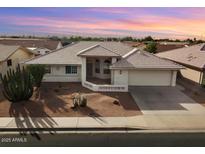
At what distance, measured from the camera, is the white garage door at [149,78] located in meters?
20.4

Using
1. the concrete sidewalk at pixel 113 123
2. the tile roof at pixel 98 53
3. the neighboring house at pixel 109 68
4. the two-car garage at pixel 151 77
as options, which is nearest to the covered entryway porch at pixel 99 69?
the neighboring house at pixel 109 68

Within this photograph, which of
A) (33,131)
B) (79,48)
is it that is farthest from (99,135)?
(79,48)

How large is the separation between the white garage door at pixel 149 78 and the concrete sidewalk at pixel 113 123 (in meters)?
8.31

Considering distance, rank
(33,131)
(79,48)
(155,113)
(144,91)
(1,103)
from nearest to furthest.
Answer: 1. (33,131)
2. (155,113)
3. (1,103)
4. (144,91)
5. (79,48)

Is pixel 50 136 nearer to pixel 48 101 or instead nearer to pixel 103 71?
pixel 48 101

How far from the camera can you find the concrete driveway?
13.7 metres

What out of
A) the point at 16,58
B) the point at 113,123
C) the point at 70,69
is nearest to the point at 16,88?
the point at 113,123

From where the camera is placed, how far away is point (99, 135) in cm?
1027

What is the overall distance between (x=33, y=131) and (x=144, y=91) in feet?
35.2

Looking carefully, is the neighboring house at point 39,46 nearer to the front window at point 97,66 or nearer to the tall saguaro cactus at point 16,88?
the front window at point 97,66

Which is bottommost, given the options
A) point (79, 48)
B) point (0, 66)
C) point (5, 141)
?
point (5, 141)

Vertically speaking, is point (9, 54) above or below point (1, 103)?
above

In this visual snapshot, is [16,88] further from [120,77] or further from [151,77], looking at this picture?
[151,77]

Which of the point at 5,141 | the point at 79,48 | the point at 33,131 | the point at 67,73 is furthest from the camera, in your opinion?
the point at 79,48
